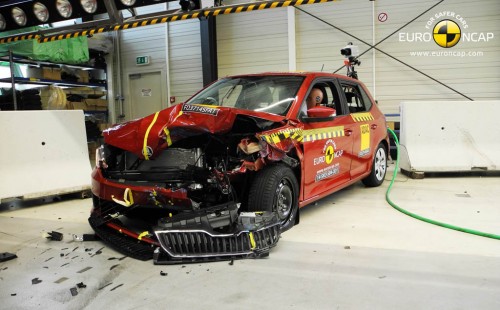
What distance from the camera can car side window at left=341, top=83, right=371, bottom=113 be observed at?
4994mm

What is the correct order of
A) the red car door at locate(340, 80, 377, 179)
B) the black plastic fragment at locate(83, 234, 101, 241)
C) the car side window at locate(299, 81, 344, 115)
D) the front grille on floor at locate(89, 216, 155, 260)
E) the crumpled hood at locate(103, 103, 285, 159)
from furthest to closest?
the red car door at locate(340, 80, 377, 179) < the car side window at locate(299, 81, 344, 115) < the black plastic fragment at locate(83, 234, 101, 241) < the crumpled hood at locate(103, 103, 285, 159) < the front grille on floor at locate(89, 216, 155, 260)

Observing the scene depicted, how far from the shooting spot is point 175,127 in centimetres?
328

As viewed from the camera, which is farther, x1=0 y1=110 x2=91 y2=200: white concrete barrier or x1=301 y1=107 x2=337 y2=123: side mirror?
x1=0 y1=110 x2=91 y2=200: white concrete barrier

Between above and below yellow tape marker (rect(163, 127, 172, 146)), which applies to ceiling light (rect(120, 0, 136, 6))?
above

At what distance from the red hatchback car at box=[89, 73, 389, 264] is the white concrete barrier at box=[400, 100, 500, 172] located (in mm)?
2801

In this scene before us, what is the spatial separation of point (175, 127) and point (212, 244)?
99cm

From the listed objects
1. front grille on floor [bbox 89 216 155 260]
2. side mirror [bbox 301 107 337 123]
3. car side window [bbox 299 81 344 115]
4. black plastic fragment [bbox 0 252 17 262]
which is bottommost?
black plastic fragment [bbox 0 252 17 262]

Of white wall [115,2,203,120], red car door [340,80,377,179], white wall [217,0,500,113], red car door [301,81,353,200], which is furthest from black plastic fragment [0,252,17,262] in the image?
white wall [115,2,203,120]

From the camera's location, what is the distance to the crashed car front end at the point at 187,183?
295cm

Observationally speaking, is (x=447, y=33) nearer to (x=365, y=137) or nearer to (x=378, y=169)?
(x=378, y=169)

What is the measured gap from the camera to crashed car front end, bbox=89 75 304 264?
295 cm

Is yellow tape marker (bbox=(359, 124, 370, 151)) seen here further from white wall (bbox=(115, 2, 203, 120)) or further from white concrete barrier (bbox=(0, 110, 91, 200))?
white wall (bbox=(115, 2, 203, 120))

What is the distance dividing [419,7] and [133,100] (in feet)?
25.9

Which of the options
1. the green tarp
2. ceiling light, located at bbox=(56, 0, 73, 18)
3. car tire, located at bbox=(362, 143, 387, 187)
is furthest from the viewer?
the green tarp
